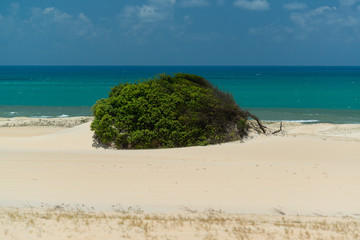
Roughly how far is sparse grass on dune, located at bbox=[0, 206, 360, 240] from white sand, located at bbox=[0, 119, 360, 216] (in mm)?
686

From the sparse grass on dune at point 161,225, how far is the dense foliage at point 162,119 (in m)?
6.46

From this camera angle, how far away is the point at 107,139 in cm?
1475

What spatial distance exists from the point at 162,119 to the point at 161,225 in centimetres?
754

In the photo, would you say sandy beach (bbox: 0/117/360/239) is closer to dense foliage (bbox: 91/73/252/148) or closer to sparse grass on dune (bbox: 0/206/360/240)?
sparse grass on dune (bbox: 0/206/360/240)

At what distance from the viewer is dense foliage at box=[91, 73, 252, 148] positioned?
1463 cm

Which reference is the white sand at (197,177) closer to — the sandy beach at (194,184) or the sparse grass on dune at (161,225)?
the sandy beach at (194,184)

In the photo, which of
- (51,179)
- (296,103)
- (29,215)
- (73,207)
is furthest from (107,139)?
(296,103)

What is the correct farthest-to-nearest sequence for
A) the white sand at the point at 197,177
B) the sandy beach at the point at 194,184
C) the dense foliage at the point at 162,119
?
the dense foliage at the point at 162,119, the white sand at the point at 197,177, the sandy beach at the point at 194,184

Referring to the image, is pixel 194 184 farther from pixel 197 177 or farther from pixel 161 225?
pixel 161 225

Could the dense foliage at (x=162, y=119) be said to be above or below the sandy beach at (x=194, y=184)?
above

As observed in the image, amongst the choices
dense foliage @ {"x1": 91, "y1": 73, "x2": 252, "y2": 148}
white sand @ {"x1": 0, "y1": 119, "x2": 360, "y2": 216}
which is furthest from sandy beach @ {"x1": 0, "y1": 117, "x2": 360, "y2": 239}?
dense foliage @ {"x1": 91, "y1": 73, "x2": 252, "y2": 148}

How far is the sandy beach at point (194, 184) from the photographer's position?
26.7ft

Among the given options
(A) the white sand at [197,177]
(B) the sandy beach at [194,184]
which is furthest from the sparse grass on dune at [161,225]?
(A) the white sand at [197,177]

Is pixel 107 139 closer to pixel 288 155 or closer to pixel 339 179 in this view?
pixel 288 155
